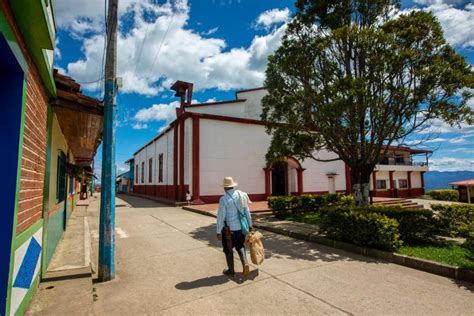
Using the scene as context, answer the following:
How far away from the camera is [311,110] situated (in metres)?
9.81

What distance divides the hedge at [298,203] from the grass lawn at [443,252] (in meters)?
4.58

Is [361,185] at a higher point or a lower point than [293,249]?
higher

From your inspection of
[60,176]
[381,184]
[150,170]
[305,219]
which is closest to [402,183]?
[381,184]

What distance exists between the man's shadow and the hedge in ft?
24.2

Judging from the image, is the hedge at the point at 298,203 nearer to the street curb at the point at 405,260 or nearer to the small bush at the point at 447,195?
the street curb at the point at 405,260

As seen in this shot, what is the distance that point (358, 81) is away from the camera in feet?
24.7

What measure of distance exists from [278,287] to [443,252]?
414 centimetres

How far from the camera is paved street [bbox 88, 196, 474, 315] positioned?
146 inches

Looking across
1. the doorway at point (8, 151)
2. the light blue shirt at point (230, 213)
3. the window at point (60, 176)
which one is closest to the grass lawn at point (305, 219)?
the light blue shirt at point (230, 213)

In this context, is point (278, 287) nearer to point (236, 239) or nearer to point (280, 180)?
point (236, 239)

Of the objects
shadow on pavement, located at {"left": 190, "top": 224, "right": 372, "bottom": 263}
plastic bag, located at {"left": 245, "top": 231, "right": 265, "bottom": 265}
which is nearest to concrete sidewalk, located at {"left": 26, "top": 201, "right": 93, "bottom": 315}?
plastic bag, located at {"left": 245, "top": 231, "right": 265, "bottom": 265}

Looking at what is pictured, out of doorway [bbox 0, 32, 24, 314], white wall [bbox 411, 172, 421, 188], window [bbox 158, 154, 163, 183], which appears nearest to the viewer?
doorway [bbox 0, 32, 24, 314]

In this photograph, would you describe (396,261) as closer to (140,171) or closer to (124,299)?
(124,299)

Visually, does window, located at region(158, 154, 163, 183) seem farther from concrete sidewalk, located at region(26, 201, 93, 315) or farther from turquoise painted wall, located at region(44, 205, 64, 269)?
turquoise painted wall, located at region(44, 205, 64, 269)
